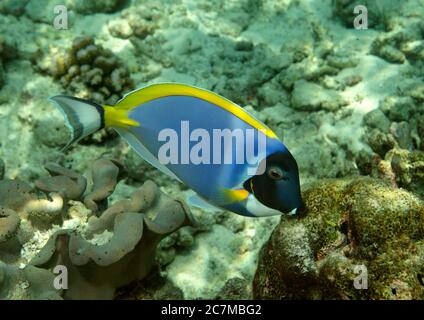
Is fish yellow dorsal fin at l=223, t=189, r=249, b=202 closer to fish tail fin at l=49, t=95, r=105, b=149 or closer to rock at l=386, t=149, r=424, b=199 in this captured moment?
fish tail fin at l=49, t=95, r=105, b=149

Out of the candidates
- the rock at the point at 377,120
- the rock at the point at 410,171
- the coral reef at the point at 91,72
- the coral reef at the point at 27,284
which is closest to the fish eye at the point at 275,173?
the coral reef at the point at 27,284

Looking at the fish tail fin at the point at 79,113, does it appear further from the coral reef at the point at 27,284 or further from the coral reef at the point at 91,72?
the coral reef at the point at 91,72

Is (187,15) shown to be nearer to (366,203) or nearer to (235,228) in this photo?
(235,228)

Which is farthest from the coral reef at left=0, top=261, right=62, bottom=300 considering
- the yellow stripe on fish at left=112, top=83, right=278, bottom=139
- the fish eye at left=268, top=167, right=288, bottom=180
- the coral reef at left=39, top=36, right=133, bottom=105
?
the coral reef at left=39, top=36, right=133, bottom=105

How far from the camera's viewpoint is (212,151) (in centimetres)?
182

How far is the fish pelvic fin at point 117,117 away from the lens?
190 cm

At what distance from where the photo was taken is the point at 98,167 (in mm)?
3330

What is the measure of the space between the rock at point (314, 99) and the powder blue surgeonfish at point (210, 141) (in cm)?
276

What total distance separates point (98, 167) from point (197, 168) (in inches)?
66.3

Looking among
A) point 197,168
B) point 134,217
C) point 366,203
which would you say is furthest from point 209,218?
point 197,168

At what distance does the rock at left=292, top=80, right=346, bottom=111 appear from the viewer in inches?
176

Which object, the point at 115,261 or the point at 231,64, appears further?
the point at 231,64

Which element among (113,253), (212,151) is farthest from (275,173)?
(113,253)

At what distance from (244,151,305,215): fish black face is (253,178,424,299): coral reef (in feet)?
2.31
